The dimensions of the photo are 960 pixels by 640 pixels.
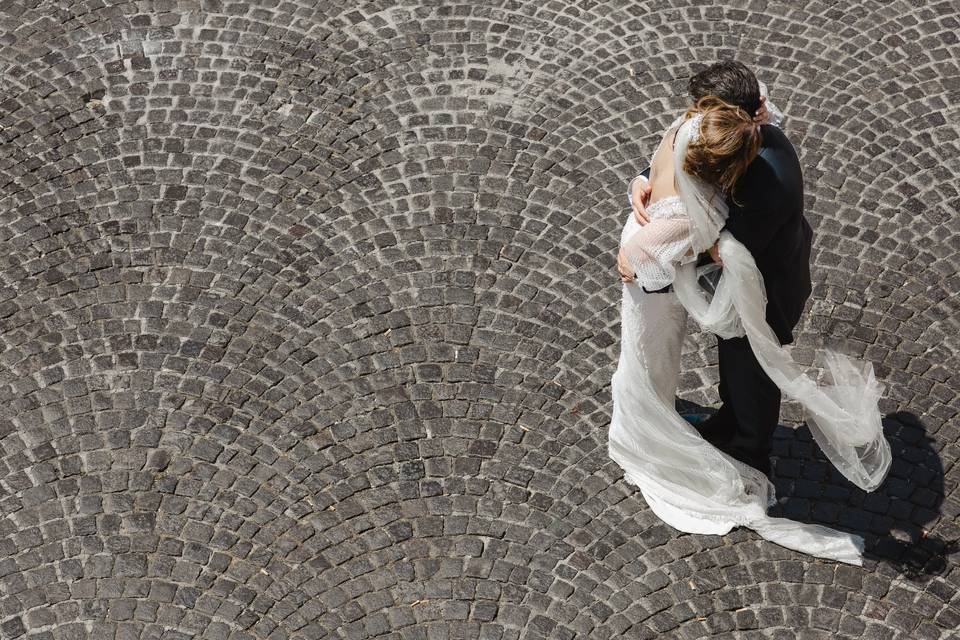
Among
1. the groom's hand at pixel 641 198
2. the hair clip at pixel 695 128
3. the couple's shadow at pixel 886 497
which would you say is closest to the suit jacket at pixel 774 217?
the hair clip at pixel 695 128

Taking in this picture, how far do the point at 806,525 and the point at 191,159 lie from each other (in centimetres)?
447

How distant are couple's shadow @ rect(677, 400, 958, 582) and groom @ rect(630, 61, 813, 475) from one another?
18cm

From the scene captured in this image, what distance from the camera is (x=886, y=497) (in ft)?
19.5

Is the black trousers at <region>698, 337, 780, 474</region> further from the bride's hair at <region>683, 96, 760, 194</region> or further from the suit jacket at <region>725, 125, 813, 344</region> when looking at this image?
the bride's hair at <region>683, 96, 760, 194</region>

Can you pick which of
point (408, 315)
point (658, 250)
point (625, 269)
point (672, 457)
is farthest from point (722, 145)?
point (408, 315)

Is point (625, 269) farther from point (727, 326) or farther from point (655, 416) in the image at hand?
point (655, 416)

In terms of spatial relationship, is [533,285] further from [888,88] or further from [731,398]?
[888,88]

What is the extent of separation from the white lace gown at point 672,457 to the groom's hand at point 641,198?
6.5 inches

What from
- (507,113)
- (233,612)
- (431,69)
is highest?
(431,69)

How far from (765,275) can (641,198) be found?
656 millimetres

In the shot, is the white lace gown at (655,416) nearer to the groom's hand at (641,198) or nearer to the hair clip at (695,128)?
the groom's hand at (641,198)

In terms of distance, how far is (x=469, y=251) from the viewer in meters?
7.09

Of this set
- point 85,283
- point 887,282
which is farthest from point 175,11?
point 887,282

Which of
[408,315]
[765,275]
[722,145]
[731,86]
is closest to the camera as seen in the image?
[722,145]
